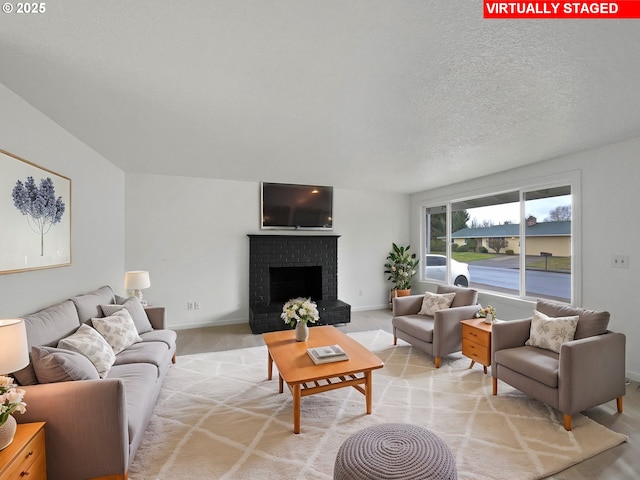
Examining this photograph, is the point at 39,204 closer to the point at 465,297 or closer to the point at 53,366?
the point at 53,366

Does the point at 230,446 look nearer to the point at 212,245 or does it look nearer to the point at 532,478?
the point at 532,478

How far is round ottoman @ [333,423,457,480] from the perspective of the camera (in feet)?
4.35

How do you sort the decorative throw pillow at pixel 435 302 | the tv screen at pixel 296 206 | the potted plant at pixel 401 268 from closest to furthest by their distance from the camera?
the decorative throw pillow at pixel 435 302
the tv screen at pixel 296 206
the potted plant at pixel 401 268

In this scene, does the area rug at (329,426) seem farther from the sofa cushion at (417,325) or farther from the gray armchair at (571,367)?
the sofa cushion at (417,325)

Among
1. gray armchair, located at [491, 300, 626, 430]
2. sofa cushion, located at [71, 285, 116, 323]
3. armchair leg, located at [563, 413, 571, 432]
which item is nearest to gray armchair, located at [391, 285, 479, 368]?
gray armchair, located at [491, 300, 626, 430]

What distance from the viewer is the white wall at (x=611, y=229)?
2.91 metres

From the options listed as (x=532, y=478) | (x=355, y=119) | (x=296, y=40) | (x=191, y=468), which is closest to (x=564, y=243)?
(x=532, y=478)

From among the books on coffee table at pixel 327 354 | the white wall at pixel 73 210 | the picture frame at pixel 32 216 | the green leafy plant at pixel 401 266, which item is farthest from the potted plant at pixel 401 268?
the picture frame at pixel 32 216

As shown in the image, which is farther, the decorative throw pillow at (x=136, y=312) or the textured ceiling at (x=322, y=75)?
the decorative throw pillow at (x=136, y=312)

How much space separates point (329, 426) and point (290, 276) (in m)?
3.27

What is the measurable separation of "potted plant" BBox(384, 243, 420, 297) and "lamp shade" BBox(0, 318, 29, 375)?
519 cm

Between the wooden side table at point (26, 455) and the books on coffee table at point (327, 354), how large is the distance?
5.54 feet

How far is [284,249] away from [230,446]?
336cm

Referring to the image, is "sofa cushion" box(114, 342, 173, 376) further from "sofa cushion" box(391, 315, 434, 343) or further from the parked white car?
the parked white car
